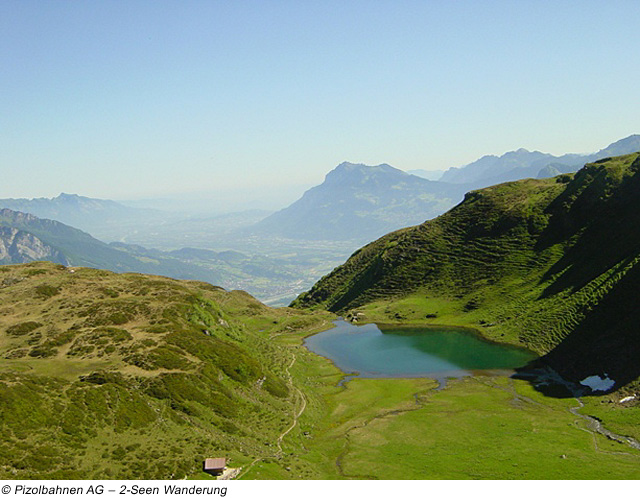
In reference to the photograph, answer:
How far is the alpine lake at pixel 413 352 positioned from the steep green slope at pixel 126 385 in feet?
86.4

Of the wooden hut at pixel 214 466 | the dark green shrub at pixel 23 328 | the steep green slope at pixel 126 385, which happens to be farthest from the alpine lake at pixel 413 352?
the dark green shrub at pixel 23 328

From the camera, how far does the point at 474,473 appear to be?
191ft

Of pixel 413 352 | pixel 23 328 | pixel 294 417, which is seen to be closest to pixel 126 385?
pixel 23 328

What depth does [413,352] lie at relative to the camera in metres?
132

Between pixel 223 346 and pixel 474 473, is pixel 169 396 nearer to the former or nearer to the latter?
pixel 223 346

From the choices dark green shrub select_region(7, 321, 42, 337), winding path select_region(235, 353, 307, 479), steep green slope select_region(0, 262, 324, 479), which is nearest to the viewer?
steep green slope select_region(0, 262, 324, 479)

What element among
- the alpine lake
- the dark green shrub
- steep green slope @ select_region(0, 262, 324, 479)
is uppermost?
the dark green shrub

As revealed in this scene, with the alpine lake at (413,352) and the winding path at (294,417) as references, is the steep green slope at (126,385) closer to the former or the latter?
the winding path at (294,417)

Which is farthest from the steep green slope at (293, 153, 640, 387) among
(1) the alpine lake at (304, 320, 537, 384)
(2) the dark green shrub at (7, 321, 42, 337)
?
(2) the dark green shrub at (7, 321, 42, 337)

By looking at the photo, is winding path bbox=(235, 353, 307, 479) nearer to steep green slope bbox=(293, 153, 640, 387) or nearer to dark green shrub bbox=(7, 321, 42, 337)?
dark green shrub bbox=(7, 321, 42, 337)

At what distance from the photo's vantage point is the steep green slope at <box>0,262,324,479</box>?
50312 millimetres

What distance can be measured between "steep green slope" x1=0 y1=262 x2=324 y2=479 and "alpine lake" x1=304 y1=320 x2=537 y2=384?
86.4 feet

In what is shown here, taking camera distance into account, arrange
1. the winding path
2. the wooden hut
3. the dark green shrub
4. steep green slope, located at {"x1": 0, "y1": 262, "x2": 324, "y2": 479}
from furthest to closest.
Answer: the dark green shrub
the winding path
the wooden hut
steep green slope, located at {"x1": 0, "y1": 262, "x2": 324, "y2": 479}

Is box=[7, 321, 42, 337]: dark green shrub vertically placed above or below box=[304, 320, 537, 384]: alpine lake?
above
